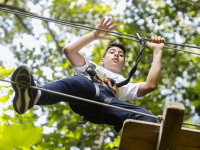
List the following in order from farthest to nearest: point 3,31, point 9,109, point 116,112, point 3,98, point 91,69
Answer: point 3,31, point 9,109, point 3,98, point 91,69, point 116,112

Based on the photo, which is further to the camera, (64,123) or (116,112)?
(64,123)

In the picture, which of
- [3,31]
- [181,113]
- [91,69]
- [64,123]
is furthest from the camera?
[3,31]

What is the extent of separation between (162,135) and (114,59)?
60.2 inches

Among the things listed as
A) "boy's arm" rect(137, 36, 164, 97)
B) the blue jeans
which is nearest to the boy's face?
"boy's arm" rect(137, 36, 164, 97)

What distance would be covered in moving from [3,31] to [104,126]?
5.44 meters

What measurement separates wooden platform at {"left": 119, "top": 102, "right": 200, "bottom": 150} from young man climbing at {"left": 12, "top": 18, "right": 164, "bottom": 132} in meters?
0.37

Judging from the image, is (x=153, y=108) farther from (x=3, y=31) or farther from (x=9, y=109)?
(x=3, y=31)

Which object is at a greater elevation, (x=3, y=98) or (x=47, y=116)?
(x=3, y=98)

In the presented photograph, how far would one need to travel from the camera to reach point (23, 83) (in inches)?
75.5

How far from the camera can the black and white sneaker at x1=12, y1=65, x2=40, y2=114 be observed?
1905 mm

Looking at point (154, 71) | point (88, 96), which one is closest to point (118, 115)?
point (88, 96)

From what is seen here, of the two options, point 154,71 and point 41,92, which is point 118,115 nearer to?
point 154,71

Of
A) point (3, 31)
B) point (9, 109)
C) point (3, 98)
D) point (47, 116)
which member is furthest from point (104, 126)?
point (3, 31)

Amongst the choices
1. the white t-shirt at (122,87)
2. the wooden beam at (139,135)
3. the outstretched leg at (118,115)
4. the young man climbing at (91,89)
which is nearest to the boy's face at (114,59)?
the young man climbing at (91,89)
